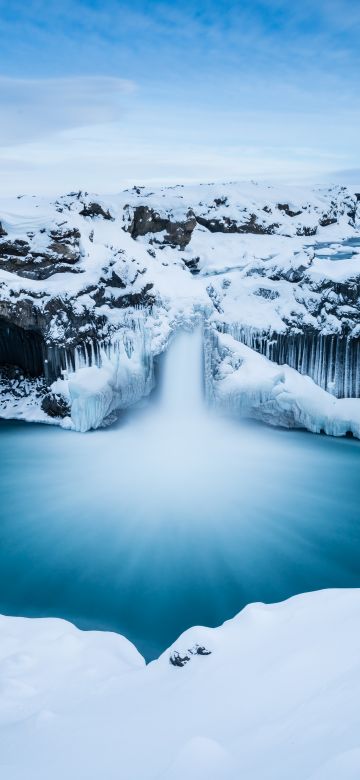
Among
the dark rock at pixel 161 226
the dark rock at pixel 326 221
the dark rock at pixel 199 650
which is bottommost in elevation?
the dark rock at pixel 199 650

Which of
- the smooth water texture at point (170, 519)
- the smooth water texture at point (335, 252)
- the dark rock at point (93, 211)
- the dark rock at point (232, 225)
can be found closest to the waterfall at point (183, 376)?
the smooth water texture at point (170, 519)

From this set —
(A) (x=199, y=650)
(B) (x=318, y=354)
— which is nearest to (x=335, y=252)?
(B) (x=318, y=354)

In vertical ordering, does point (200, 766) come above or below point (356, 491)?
above

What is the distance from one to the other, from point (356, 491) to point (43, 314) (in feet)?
32.5

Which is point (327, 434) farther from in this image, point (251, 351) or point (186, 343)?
point (186, 343)

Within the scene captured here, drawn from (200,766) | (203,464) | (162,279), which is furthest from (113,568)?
(162,279)

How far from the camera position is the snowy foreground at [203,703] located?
11.1 ft

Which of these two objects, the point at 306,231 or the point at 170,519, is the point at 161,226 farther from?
the point at 170,519

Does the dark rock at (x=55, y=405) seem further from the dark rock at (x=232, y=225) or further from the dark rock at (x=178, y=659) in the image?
the dark rock at (x=232, y=225)

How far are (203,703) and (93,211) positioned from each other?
17.7 m

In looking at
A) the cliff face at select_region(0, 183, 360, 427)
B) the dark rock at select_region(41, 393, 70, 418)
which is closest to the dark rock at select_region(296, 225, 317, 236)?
the cliff face at select_region(0, 183, 360, 427)

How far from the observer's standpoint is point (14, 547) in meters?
9.66

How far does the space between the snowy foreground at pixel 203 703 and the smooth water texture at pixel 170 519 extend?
1.72 m

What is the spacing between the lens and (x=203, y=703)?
4.46 m
